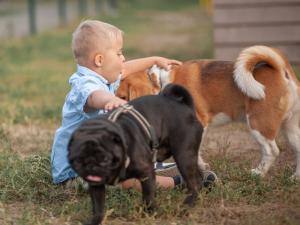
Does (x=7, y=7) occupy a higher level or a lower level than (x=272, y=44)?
lower

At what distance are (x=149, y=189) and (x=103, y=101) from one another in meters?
0.64

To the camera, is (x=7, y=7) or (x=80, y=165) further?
(x=7, y=7)

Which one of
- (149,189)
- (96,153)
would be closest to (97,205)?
(149,189)

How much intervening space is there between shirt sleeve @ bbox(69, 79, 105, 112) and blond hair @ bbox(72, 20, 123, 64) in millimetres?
183

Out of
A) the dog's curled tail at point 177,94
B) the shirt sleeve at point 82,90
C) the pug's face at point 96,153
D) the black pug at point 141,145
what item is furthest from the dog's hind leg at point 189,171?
the shirt sleeve at point 82,90

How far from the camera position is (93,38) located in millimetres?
4586

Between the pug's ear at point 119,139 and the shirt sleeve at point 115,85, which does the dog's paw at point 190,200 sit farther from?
the shirt sleeve at point 115,85

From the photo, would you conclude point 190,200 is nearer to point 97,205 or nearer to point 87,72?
point 97,205

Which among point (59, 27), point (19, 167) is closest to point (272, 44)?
point (19, 167)

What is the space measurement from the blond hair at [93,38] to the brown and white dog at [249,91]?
2.96 ft

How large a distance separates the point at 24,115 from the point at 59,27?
483 inches

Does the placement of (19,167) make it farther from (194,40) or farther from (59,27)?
(59,27)

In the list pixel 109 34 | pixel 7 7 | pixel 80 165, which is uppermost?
pixel 109 34

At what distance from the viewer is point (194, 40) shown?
1644cm
